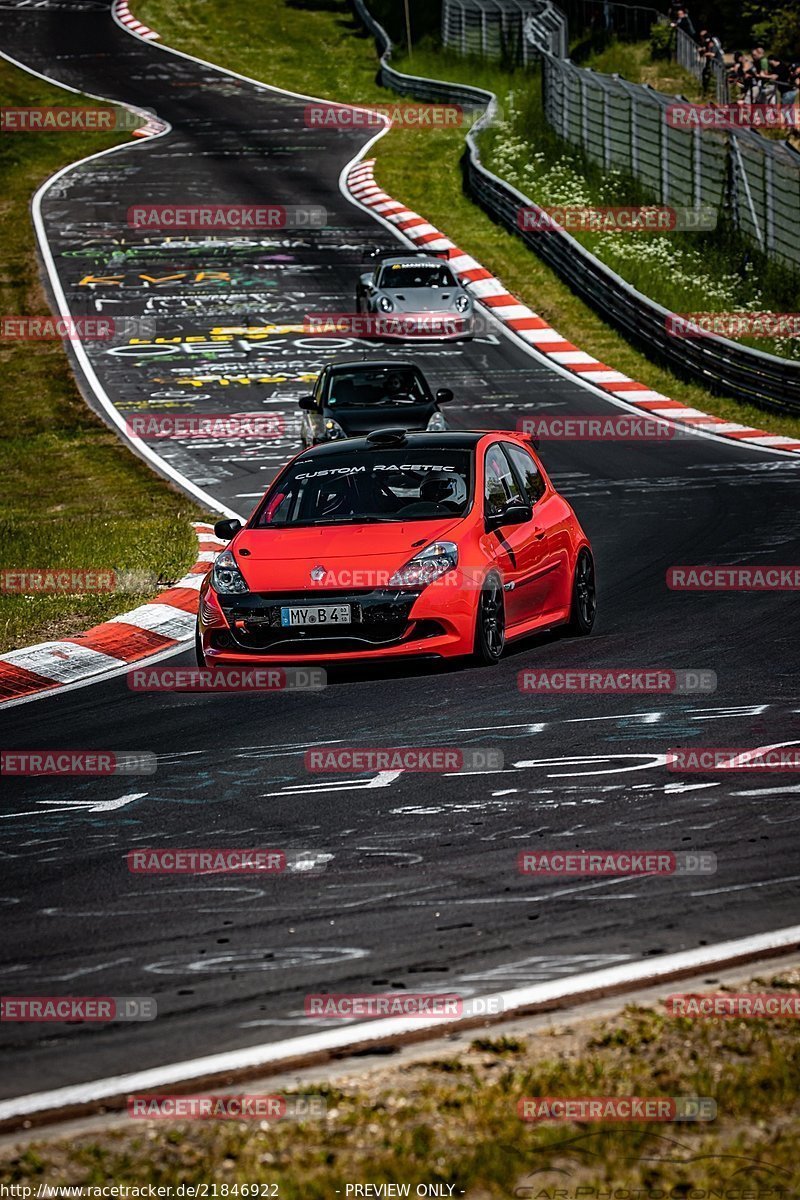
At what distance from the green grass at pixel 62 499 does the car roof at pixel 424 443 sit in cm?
232

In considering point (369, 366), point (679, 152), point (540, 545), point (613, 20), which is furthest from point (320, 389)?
point (613, 20)

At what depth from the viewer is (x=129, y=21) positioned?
67375 mm

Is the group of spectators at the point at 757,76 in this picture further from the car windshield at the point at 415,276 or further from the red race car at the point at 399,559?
the red race car at the point at 399,559

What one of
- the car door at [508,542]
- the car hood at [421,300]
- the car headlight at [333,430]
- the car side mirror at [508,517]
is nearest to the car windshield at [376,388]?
the car headlight at [333,430]

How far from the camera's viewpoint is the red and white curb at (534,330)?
24.3m

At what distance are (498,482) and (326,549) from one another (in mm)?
1640

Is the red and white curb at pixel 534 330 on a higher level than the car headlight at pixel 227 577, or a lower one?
lower

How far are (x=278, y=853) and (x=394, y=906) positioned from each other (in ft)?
2.94

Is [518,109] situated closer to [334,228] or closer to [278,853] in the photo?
[334,228]

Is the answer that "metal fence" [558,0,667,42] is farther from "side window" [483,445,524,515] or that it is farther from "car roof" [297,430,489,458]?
"side window" [483,445,524,515]

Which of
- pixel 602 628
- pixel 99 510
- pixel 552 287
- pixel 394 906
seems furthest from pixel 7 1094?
pixel 552 287

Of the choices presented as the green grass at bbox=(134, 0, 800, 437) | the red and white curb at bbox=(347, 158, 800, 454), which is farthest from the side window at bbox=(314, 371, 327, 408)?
the green grass at bbox=(134, 0, 800, 437)

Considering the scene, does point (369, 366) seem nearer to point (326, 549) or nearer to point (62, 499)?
point (62, 499)

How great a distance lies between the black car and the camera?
836 inches
